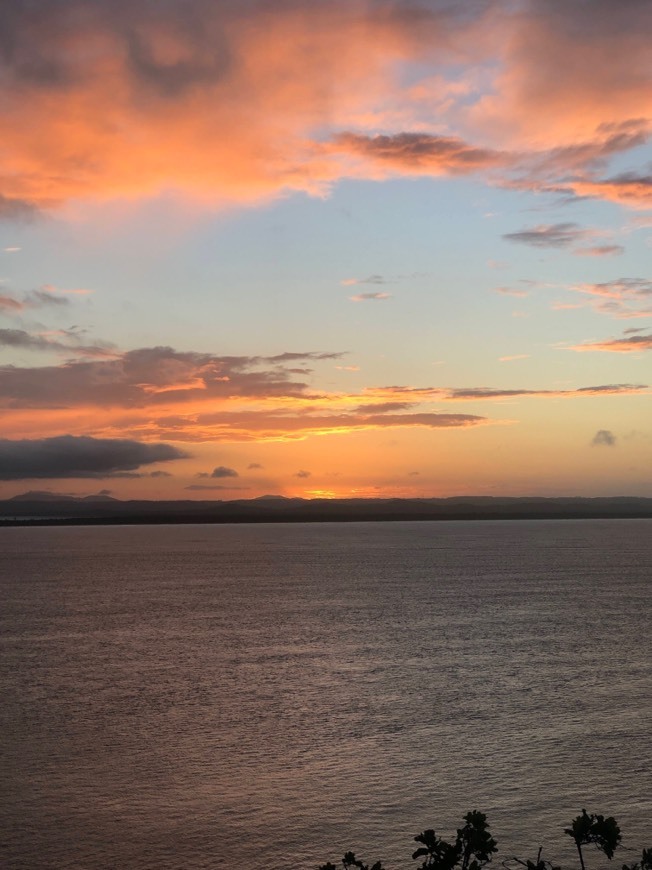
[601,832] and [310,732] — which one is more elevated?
[601,832]

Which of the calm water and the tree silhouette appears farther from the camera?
the calm water

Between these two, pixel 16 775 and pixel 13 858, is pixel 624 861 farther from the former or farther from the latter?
pixel 16 775

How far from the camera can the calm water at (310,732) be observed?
3091cm

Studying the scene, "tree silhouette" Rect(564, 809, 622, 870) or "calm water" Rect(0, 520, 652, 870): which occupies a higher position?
"tree silhouette" Rect(564, 809, 622, 870)

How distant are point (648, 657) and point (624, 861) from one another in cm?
3444

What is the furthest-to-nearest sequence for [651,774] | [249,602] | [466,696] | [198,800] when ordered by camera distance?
[249,602] < [466,696] < [651,774] < [198,800]

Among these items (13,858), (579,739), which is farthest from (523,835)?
(13,858)

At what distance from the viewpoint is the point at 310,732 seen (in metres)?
42.1

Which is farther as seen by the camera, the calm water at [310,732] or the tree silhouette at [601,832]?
the calm water at [310,732]

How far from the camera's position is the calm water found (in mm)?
30906

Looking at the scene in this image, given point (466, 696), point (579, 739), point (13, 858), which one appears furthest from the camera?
point (466, 696)

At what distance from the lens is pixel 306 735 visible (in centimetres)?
4162

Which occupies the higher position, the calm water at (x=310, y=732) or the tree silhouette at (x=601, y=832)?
the tree silhouette at (x=601, y=832)

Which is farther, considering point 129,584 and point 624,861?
point 129,584
